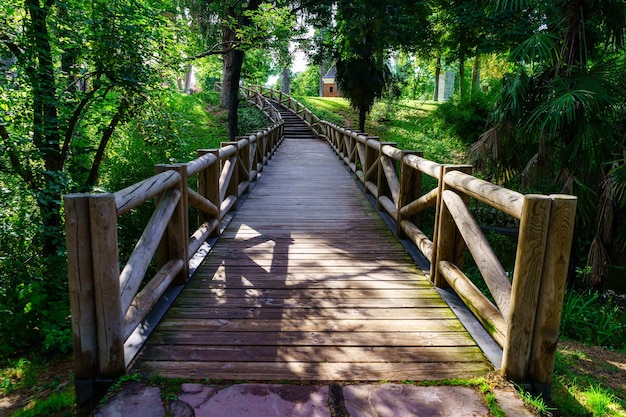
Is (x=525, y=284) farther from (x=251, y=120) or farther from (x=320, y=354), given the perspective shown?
(x=251, y=120)

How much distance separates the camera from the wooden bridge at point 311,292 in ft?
7.40

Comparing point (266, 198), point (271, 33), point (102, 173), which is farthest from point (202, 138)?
point (266, 198)

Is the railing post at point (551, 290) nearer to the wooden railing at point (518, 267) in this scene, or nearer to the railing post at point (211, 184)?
the wooden railing at point (518, 267)

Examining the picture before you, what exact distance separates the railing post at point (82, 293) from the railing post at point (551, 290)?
2.33m

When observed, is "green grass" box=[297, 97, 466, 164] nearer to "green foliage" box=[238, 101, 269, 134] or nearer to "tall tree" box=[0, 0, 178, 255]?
"green foliage" box=[238, 101, 269, 134]

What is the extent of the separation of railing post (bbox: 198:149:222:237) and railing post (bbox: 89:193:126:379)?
104 inches

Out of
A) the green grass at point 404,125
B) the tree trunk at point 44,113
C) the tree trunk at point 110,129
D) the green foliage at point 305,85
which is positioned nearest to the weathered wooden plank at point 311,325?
the tree trunk at point 44,113

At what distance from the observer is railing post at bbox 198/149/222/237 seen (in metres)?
4.93

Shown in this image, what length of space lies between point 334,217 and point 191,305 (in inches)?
125

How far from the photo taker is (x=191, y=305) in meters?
3.28

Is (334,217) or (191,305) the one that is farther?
(334,217)

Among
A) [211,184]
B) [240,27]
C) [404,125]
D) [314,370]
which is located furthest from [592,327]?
[404,125]

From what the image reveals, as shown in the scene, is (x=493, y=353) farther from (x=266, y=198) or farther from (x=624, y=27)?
(x=624, y=27)

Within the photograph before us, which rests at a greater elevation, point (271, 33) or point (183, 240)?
point (271, 33)
